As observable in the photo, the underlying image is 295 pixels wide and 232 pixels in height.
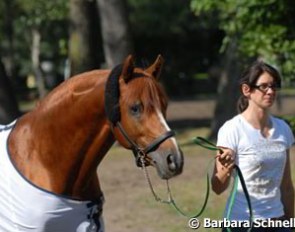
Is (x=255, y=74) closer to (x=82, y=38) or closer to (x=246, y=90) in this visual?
(x=246, y=90)

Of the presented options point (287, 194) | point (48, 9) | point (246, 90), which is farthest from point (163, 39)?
point (246, 90)

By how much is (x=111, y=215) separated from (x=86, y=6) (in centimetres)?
1005

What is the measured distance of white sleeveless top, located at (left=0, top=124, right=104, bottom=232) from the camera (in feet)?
15.4

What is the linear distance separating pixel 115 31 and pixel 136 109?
47.0 ft

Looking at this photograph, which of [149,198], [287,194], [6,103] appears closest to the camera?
[287,194]

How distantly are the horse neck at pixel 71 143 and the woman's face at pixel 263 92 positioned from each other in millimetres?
931

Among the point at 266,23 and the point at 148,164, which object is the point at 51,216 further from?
the point at 266,23

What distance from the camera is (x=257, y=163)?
4.94 m

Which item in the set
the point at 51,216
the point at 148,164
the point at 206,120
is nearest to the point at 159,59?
the point at 148,164

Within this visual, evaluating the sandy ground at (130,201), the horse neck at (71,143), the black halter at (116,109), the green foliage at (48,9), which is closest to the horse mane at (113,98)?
the black halter at (116,109)

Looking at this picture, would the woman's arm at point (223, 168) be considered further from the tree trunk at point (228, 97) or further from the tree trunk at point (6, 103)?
the tree trunk at point (228, 97)

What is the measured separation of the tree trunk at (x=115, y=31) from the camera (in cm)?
1858

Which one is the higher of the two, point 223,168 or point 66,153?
point 66,153

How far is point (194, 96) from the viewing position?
4638cm
